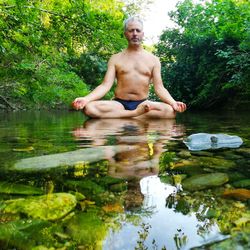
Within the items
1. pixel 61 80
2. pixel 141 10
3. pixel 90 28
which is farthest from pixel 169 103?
pixel 141 10

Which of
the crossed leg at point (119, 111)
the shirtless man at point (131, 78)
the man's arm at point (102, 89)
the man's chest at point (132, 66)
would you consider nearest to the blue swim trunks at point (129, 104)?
the shirtless man at point (131, 78)

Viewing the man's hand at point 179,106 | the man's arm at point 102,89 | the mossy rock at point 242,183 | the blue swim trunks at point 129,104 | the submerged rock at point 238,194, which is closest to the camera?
the submerged rock at point 238,194

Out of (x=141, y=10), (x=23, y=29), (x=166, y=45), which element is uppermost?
(x=141, y=10)

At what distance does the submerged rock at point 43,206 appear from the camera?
0.77m

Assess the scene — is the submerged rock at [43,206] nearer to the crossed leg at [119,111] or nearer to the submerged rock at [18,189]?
the submerged rock at [18,189]

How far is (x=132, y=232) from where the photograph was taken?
0.68 meters

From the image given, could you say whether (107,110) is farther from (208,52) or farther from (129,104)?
(208,52)

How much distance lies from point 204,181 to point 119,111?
11.2ft

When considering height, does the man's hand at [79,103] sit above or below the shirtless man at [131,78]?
below

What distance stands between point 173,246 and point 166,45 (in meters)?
16.9

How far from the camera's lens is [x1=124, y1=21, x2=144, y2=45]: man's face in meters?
4.56

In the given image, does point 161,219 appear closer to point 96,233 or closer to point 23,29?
point 96,233

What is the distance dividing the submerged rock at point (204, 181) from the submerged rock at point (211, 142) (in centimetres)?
65

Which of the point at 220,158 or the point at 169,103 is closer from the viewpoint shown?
the point at 220,158
